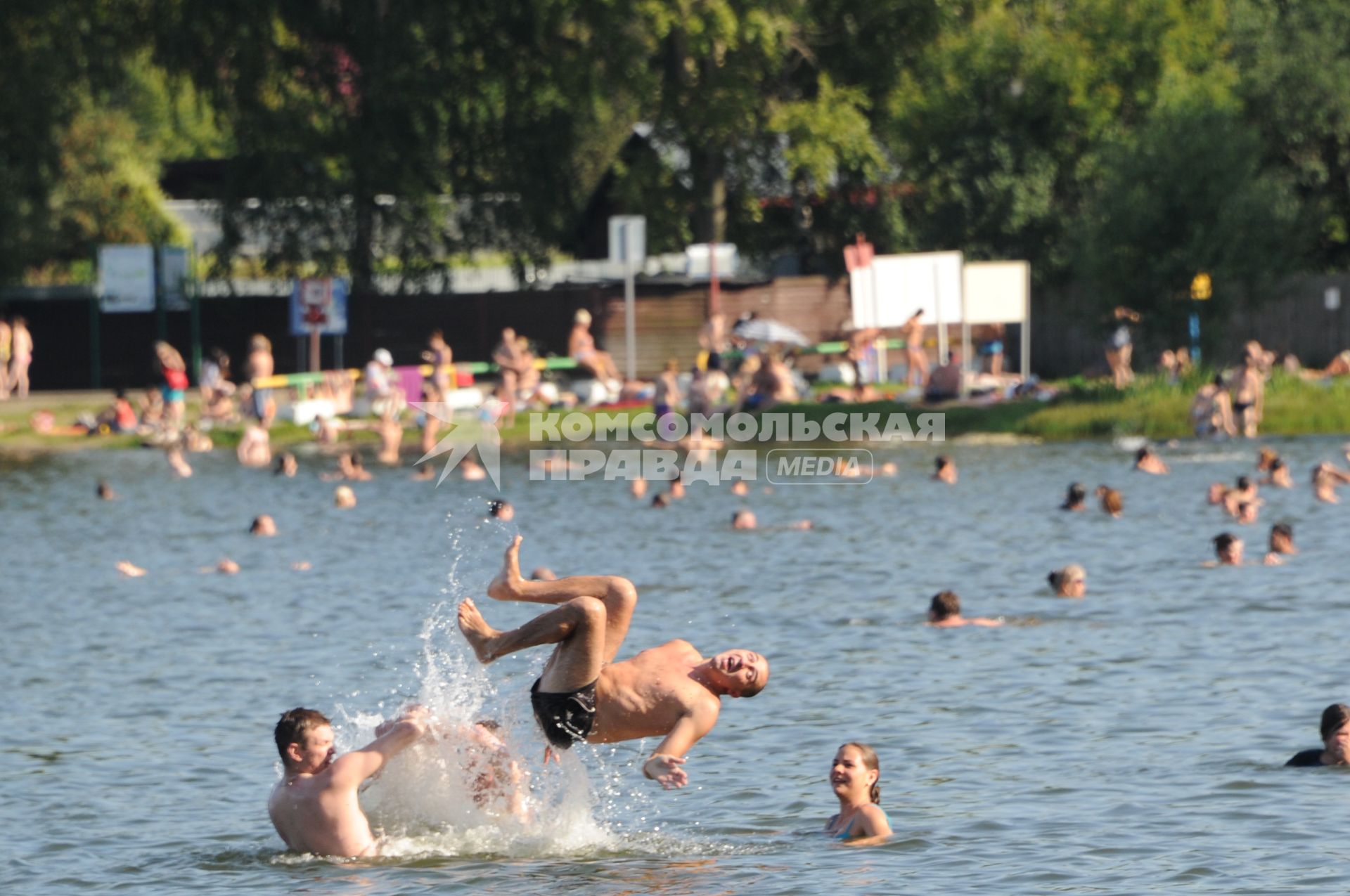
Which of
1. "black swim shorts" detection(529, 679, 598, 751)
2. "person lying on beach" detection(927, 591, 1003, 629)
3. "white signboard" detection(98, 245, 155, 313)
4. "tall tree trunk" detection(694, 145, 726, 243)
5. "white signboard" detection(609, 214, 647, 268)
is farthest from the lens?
"tall tree trunk" detection(694, 145, 726, 243)

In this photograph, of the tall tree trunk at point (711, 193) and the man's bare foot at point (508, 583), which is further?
the tall tree trunk at point (711, 193)

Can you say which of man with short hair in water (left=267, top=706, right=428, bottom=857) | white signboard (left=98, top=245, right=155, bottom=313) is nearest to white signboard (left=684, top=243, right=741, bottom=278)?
white signboard (left=98, top=245, right=155, bottom=313)

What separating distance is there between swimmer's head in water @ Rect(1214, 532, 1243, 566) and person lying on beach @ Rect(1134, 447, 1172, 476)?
22.9ft

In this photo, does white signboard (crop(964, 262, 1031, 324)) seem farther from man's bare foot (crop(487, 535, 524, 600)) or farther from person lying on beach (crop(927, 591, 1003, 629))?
man's bare foot (crop(487, 535, 524, 600))

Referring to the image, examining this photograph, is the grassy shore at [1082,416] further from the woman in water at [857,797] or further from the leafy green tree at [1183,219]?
the woman in water at [857,797]

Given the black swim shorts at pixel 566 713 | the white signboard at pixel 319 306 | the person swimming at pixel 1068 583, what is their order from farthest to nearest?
the white signboard at pixel 319 306
the person swimming at pixel 1068 583
the black swim shorts at pixel 566 713

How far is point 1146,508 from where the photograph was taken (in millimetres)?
28641

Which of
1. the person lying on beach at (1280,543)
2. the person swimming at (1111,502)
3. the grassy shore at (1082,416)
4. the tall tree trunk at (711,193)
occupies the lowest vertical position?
the person lying on beach at (1280,543)

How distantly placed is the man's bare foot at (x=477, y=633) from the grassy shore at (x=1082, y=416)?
2577 cm

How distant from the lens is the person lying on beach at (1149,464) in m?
30.8

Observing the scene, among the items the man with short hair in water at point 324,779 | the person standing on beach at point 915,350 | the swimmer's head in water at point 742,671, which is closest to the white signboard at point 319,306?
the person standing on beach at point 915,350

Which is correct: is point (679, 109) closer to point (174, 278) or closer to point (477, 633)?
point (174, 278)

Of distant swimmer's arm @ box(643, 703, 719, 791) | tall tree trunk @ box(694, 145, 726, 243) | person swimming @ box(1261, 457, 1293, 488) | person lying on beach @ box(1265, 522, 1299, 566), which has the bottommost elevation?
distant swimmer's arm @ box(643, 703, 719, 791)

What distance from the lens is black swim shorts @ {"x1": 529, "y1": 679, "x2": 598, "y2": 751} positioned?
11.8m
